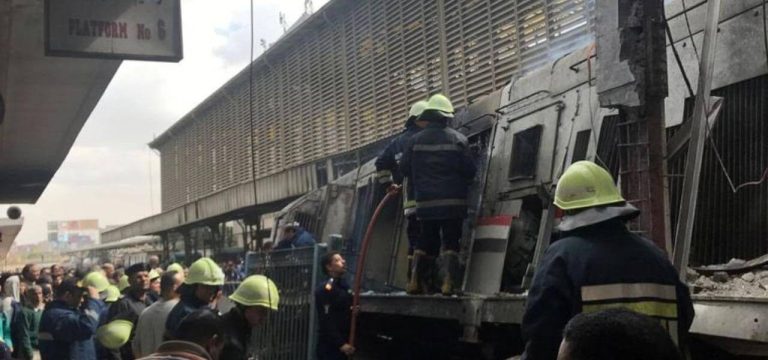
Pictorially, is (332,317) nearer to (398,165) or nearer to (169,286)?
(398,165)

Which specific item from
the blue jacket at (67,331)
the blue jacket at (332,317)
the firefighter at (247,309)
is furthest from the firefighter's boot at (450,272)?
the blue jacket at (67,331)

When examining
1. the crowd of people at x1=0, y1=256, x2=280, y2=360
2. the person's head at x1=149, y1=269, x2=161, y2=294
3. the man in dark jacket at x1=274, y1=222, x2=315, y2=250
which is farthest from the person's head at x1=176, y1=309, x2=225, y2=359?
the man in dark jacket at x1=274, y1=222, x2=315, y2=250

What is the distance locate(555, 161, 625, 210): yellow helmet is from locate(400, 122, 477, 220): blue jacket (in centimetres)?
282

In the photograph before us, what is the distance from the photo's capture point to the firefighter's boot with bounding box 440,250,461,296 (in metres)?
5.71

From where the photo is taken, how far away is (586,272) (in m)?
2.80

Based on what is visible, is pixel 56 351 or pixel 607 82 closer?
pixel 607 82

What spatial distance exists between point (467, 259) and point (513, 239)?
513 mm

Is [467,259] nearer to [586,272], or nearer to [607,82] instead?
[607,82]

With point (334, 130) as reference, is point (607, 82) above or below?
below

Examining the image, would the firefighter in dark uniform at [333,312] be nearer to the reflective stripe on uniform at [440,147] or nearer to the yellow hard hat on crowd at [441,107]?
the reflective stripe on uniform at [440,147]

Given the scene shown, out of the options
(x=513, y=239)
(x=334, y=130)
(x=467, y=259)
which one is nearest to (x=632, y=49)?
(x=513, y=239)

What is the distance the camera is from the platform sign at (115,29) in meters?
5.57

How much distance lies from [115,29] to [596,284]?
431cm

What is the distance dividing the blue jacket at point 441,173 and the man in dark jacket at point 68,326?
2829 millimetres
